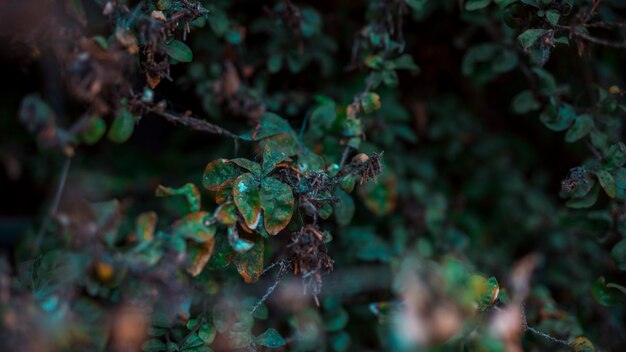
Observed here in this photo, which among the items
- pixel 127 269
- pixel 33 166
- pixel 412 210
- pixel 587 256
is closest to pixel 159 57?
pixel 127 269

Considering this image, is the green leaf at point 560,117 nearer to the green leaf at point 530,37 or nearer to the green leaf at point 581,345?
the green leaf at point 530,37

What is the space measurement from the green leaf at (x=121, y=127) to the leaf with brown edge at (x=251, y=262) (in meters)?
0.29

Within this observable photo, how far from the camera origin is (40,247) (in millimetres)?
1274

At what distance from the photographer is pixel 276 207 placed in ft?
3.31

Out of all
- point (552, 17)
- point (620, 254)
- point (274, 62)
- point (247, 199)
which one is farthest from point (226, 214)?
point (620, 254)

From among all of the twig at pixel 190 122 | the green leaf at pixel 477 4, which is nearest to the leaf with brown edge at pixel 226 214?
the twig at pixel 190 122

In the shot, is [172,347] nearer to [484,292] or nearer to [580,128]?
[484,292]

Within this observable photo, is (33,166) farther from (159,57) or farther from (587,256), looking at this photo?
(587,256)

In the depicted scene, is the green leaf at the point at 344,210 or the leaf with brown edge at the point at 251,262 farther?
the green leaf at the point at 344,210

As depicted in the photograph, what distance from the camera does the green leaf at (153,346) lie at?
1026mm

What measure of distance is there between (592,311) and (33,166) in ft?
5.68

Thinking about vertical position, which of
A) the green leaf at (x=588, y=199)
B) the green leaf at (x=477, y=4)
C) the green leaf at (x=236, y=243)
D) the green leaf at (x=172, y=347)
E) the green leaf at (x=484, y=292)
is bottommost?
the green leaf at (x=172, y=347)

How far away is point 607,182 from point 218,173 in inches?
30.0

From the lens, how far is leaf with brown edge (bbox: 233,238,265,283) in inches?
40.6
